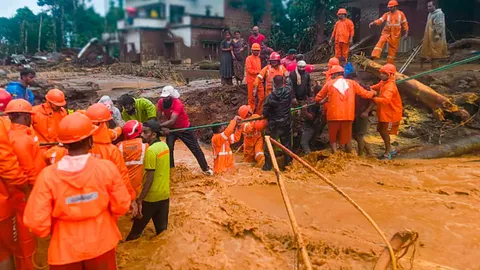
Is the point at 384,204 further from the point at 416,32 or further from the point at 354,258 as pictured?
the point at 416,32

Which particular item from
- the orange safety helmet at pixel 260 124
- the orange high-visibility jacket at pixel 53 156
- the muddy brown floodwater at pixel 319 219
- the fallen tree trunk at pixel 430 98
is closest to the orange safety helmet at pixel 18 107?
the orange high-visibility jacket at pixel 53 156

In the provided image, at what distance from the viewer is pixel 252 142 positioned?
783 centimetres

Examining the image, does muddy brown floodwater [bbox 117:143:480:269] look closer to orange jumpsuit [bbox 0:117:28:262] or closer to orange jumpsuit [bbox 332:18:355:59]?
orange jumpsuit [bbox 0:117:28:262]

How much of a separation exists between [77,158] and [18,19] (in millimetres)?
1956

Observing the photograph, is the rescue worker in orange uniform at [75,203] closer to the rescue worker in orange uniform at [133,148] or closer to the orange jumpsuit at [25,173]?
the orange jumpsuit at [25,173]

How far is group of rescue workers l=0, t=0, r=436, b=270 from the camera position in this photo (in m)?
2.78

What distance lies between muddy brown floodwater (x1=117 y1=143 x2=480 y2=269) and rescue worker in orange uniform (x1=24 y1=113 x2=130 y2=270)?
4.80 feet

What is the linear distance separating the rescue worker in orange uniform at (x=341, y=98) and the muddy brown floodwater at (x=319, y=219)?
691 millimetres

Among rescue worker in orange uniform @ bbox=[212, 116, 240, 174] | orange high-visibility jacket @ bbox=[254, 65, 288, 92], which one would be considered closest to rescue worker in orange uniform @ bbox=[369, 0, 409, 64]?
orange high-visibility jacket @ bbox=[254, 65, 288, 92]

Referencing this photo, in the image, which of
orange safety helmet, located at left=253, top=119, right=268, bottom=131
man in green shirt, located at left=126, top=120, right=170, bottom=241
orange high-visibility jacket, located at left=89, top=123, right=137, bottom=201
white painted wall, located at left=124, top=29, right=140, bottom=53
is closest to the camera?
white painted wall, located at left=124, top=29, right=140, bottom=53

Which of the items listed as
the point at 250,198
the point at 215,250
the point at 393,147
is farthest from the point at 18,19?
the point at 393,147

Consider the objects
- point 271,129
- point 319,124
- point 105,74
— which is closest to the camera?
point 271,129

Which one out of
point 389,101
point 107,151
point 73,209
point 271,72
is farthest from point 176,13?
point 271,72

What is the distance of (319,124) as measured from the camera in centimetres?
809
